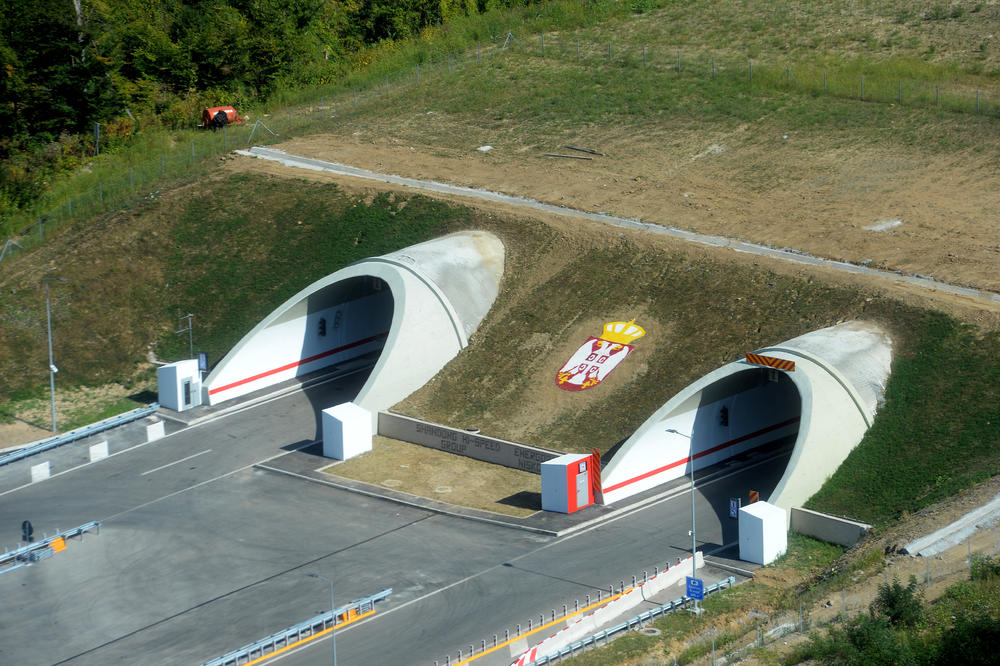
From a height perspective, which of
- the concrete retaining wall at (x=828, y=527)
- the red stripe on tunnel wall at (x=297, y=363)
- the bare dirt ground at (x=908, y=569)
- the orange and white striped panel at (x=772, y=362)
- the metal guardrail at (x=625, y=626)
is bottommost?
the metal guardrail at (x=625, y=626)

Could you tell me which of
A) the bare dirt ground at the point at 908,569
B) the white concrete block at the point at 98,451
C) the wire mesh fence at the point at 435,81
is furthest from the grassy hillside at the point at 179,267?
the bare dirt ground at the point at 908,569

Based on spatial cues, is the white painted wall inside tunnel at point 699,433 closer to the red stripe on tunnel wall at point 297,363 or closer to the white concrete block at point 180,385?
the red stripe on tunnel wall at point 297,363

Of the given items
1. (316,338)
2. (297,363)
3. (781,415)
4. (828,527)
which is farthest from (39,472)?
(828,527)

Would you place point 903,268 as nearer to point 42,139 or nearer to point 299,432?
point 299,432

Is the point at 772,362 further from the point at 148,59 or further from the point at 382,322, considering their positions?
the point at 148,59

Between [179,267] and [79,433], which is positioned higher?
[179,267]

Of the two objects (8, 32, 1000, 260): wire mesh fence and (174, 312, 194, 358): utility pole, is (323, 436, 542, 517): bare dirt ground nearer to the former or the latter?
(174, 312, 194, 358): utility pole

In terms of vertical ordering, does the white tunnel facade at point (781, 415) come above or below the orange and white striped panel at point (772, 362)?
below
